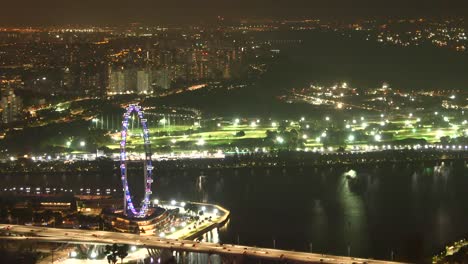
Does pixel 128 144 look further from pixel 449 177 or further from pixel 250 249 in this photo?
pixel 250 249

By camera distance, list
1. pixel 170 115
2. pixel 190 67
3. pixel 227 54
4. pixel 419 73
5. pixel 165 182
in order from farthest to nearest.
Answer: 1. pixel 419 73
2. pixel 227 54
3. pixel 190 67
4. pixel 170 115
5. pixel 165 182

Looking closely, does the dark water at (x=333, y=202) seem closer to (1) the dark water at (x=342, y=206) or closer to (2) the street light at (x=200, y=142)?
(1) the dark water at (x=342, y=206)

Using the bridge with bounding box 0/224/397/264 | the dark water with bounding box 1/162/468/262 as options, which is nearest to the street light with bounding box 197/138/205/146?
the dark water with bounding box 1/162/468/262

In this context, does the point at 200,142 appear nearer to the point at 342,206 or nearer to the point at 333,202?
the point at 333,202

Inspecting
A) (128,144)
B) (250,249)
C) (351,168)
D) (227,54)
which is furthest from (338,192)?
(227,54)

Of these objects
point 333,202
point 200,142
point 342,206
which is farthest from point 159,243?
point 200,142

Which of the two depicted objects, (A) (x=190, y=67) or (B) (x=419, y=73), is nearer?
(A) (x=190, y=67)

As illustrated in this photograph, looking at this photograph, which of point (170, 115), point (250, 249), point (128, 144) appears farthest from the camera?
point (170, 115)

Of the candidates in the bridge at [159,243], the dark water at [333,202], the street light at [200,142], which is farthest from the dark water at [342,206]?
the street light at [200,142]
